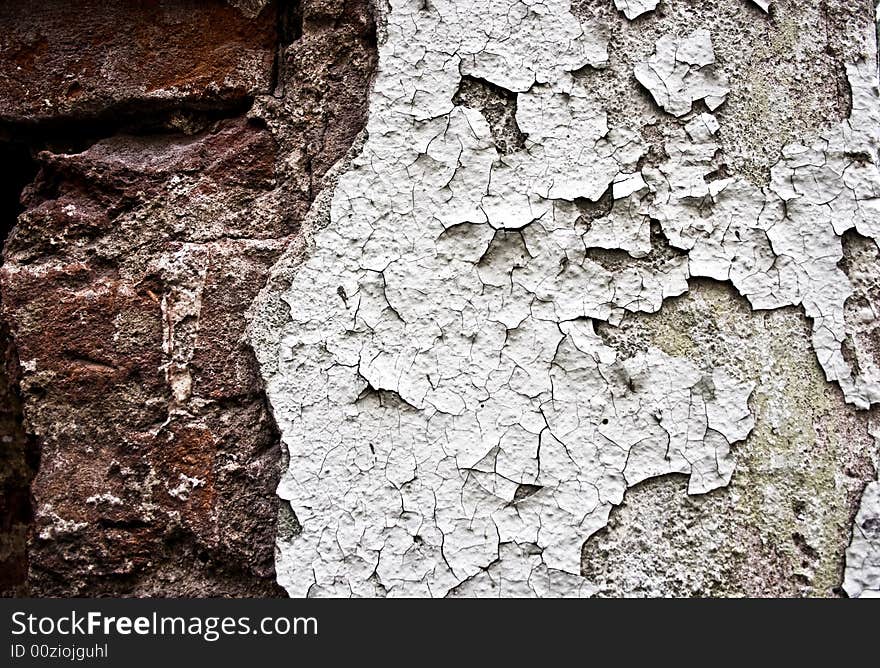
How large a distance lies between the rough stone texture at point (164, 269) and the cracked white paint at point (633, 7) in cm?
29

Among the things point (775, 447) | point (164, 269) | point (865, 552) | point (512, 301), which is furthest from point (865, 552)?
point (164, 269)

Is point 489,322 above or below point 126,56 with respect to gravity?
below

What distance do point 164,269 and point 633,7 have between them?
624 mm

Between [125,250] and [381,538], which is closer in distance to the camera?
[381,538]

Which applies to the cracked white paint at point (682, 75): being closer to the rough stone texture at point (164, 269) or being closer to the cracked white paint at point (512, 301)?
the cracked white paint at point (512, 301)

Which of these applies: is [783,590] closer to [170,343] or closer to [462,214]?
[462,214]

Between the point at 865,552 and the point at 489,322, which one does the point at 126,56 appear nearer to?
the point at 489,322

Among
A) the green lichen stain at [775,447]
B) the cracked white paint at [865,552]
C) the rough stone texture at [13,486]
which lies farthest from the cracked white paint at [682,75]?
the rough stone texture at [13,486]

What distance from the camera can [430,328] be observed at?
0.70 metres

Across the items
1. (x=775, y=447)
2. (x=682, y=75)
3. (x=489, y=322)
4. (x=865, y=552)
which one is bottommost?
(x=865, y=552)

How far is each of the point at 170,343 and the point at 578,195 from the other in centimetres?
50

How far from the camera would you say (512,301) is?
0.70 metres

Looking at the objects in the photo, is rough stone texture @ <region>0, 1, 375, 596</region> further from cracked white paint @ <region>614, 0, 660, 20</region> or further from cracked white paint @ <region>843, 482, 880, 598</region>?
cracked white paint @ <region>843, 482, 880, 598</region>

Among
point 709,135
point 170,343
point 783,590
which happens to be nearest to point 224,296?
point 170,343
